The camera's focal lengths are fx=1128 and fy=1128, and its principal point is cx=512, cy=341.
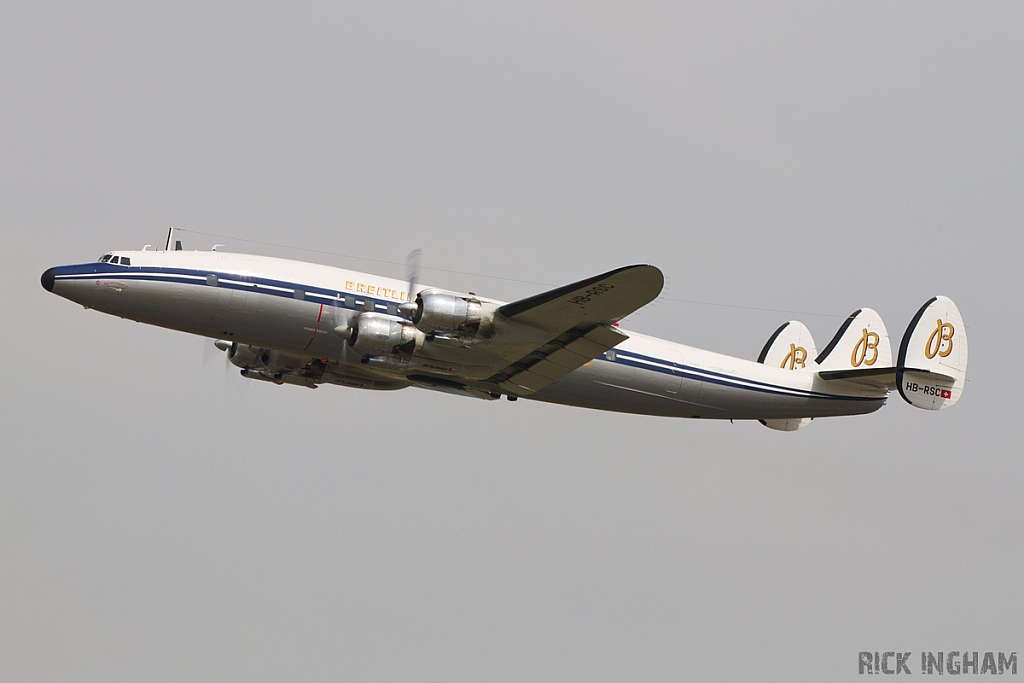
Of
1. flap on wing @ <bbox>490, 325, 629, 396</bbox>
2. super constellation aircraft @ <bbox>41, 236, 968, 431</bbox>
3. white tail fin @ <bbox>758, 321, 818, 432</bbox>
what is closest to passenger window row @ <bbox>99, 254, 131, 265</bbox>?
super constellation aircraft @ <bbox>41, 236, 968, 431</bbox>

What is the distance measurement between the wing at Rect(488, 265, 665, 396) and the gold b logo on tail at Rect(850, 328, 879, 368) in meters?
11.6

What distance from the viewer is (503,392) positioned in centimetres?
2958

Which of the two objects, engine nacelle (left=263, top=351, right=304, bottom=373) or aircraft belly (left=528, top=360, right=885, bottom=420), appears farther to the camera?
engine nacelle (left=263, top=351, right=304, bottom=373)

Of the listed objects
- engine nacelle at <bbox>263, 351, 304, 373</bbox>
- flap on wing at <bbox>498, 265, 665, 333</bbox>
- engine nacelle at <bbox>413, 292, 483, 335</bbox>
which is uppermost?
flap on wing at <bbox>498, 265, 665, 333</bbox>

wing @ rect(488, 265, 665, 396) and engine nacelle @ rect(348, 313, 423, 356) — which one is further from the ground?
wing @ rect(488, 265, 665, 396)

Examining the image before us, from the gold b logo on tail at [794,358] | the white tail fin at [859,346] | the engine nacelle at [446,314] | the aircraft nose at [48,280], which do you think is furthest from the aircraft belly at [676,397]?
the aircraft nose at [48,280]

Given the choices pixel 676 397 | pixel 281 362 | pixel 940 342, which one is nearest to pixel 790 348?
pixel 940 342

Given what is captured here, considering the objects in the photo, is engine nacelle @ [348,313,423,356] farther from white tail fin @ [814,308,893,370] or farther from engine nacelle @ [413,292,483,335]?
white tail fin @ [814,308,893,370]

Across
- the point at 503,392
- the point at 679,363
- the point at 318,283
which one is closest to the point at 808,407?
Result: the point at 679,363

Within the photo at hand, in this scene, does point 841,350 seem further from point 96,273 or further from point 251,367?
point 96,273

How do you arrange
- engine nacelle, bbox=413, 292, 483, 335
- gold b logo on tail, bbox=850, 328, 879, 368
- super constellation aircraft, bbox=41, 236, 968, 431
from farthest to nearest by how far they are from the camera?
1. gold b logo on tail, bbox=850, 328, 879, 368
2. super constellation aircraft, bbox=41, 236, 968, 431
3. engine nacelle, bbox=413, 292, 483, 335

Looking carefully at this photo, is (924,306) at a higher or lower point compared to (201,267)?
higher

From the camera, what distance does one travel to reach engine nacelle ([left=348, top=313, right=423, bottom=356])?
26.0 m

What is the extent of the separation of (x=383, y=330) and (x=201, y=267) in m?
4.52
